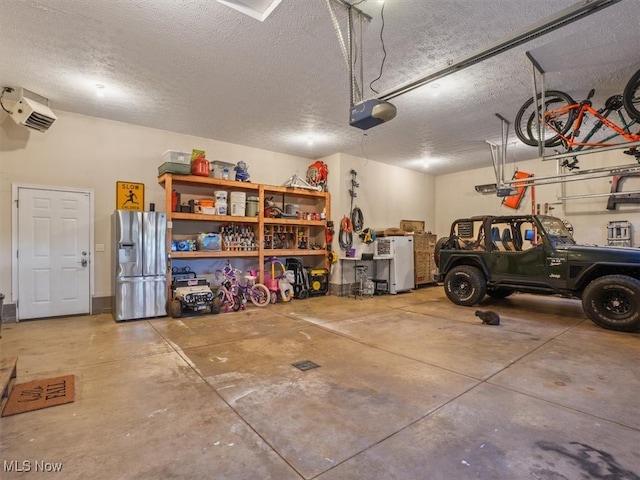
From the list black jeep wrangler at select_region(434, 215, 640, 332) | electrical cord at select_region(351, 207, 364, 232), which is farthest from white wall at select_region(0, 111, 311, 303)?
black jeep wrangler at select_region(434, 215, 640, 332)

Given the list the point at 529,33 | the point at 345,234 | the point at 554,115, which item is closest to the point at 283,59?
the point at 529,33

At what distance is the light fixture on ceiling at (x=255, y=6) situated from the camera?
114 inches

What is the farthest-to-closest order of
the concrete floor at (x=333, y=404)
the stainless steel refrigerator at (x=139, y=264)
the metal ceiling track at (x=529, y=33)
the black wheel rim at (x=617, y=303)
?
1. the stainless steel refrigerator at (x=139, y=264)
2. the black wheel rim at (x=617, y=303)
3. the metal ceiling track at (x=529, y=33)
4. the concrete floor at (x=333, y=404)

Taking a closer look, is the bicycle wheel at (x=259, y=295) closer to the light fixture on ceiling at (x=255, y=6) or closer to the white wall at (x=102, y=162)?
the white wall at (x=102, y=162)

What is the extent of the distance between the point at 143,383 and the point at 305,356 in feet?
5.15

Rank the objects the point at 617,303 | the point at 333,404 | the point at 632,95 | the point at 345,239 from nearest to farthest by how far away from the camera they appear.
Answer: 1. the point at 333,404
2. the point at 632,95
3. the point at 617,303
4. the point at 345,239

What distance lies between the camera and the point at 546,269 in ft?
17.3

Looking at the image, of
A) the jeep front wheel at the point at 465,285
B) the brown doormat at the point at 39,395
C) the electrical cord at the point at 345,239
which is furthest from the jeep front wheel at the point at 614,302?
the brown doormat at the point at 39,395

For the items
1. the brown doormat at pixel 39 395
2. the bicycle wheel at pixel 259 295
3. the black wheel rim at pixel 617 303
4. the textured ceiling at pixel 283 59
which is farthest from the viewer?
the bicycle wheel at pixel 259 295

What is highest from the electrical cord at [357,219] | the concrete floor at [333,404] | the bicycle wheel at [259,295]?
the electrical cord at [357,219]

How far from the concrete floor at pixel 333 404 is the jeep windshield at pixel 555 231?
60.6 inches

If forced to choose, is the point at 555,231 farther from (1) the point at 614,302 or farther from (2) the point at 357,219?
(2) the point at 357,219

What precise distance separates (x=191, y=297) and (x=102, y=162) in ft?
9.47

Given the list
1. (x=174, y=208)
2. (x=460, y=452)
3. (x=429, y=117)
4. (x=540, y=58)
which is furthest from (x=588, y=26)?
(x=174, y=208)
